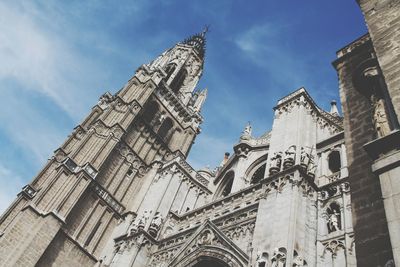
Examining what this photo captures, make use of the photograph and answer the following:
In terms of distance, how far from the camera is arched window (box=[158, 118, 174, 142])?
93.8 feet

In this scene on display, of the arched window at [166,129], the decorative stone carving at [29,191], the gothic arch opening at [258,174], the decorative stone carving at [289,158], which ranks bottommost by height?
the decorative stone carving at [289,158]

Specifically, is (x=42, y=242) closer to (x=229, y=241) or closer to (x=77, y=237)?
(x=77, y=237)

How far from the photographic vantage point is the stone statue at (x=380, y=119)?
21.9 ft

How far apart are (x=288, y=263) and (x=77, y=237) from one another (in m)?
12.6

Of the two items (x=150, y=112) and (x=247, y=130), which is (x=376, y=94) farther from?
(x=150, y=112)

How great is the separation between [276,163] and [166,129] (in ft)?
53.8

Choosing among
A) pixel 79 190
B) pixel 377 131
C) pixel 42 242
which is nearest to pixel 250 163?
pixel 79 190

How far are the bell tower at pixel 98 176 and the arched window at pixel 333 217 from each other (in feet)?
37.0

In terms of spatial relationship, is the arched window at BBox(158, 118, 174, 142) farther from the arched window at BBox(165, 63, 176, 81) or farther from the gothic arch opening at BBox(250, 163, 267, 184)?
the gothic arch opening at BBox(250, 163, 267, 184)

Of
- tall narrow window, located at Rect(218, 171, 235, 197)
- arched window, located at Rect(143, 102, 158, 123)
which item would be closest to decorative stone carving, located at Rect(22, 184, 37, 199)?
arched window, located at Rect(143, 102, 158, 123)

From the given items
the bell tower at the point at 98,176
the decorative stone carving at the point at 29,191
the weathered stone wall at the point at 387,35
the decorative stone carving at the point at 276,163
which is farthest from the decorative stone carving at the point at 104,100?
the weathered stone wall at the point at 387,35

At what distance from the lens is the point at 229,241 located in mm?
13008

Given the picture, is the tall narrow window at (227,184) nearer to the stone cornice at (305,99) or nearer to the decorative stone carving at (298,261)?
the stone cornice at (305,99)

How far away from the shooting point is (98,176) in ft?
71.6
